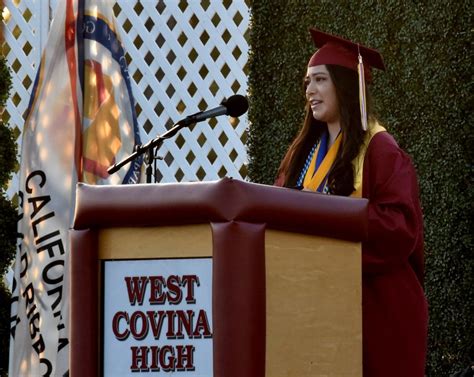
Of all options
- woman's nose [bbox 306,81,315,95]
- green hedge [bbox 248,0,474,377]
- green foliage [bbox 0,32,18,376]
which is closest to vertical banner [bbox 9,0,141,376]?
green foliage [bbox 0,32,18,376]

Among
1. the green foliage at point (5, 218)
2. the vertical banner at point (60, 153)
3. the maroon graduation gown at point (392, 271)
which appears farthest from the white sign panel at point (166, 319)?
the green foliage at point (5, 218)

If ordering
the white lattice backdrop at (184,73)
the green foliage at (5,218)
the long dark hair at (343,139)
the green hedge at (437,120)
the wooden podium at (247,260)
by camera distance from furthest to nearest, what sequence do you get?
1. the white lattice backdrop at (184,73)
2. the green foliage at (5,218)
3. the green hedge at (437,120)
4. the long dark hair at (343,139)
5. the wooden podium at (247,260)

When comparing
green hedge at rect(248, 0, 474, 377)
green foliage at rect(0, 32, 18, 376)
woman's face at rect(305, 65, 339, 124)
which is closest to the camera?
woman's face at rect(305, 65, 339, 124)

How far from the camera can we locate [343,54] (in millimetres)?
3926

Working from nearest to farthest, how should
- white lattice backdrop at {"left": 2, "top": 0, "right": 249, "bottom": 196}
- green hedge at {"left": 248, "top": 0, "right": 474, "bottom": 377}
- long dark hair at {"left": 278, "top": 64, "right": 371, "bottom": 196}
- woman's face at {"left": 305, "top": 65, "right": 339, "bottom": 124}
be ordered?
long dark hair at {"left": 278, "top": 64, "right": 371, "bottom": 196} < woman's face at {"left": 305, "top": 65, "right": 339, "bottom": 124} < green hedge at {"left": 248, "top": 0, "right": 474, "bottom": 377} < white lattice backdrop at {"left": 2, "top": 0, "right": 249, "bottom": 196}

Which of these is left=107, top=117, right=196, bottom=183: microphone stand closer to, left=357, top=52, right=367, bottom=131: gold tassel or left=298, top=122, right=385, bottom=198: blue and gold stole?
left=298, top=122, right=385, bottom=198: blue and gold stole

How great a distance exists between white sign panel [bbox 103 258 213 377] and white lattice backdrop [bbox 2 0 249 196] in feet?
16.5

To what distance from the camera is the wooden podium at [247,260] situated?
9.81ft

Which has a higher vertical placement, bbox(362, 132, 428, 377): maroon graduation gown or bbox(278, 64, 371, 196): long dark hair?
bbox(278, 64, 371, 196): long dark hair

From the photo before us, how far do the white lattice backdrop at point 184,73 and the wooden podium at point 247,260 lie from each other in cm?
496

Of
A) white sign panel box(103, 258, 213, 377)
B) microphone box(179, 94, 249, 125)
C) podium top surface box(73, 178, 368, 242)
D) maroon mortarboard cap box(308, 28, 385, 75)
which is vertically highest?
maroon mortarboard cap box(308, 28, 385, 75)

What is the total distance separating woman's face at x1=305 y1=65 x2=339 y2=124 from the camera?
386 centimetres

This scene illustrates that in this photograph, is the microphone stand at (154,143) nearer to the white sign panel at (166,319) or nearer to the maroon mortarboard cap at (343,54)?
the maroon mortarboard cap at (343,54)

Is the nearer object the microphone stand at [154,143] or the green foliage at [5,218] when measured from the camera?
the microphone stand at [154,143]
